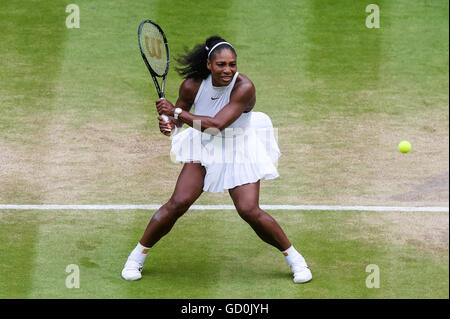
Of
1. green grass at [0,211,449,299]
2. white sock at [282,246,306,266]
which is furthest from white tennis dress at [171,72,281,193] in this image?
green grass at [0,211,449,299]

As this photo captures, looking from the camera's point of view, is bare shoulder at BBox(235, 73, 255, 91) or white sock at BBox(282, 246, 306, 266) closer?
bare shoulder at BBox(235, 73, 255, 91)

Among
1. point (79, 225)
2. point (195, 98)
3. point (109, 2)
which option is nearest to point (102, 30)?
point (109, 2)

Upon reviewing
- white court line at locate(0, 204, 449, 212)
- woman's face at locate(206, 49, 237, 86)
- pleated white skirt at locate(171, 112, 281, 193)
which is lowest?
white court line at locate(0, 204, 449, 212)

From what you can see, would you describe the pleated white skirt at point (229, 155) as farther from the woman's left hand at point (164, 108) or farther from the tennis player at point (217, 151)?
the woman's left hand at point (164, 108)

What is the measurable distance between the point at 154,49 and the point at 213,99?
2.38ft

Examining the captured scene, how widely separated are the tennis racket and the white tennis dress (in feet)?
1.38

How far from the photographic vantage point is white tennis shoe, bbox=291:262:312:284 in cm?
816

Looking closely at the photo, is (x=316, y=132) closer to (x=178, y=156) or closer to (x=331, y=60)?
(x=331, y=60)

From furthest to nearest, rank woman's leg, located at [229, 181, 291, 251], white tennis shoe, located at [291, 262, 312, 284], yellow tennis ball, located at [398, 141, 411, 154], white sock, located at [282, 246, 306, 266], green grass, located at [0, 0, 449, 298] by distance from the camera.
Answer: yellow tennis ball, located at [398, 141, 411, 154] → green grass, located at [0, 0, 449, 298] → white sock, located at [282, 246, 306, 266] → white tennis shoe, located at [291, 262, 312, 284] → woman's leg, located at [229, 181, 291, 251]

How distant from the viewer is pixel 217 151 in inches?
325

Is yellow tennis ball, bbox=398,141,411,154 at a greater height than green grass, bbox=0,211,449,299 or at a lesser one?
greater

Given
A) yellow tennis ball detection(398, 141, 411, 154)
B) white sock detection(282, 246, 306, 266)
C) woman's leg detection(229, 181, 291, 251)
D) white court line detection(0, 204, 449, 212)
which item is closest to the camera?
woman's leg detection(229, 181, 291, 251)

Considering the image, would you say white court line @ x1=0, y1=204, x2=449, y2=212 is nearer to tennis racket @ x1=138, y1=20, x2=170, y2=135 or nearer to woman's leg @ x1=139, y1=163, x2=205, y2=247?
woman's leg @ x1=139, y1=163, x2=205, y2=247

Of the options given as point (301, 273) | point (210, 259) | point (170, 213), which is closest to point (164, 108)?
point (170, 213)
